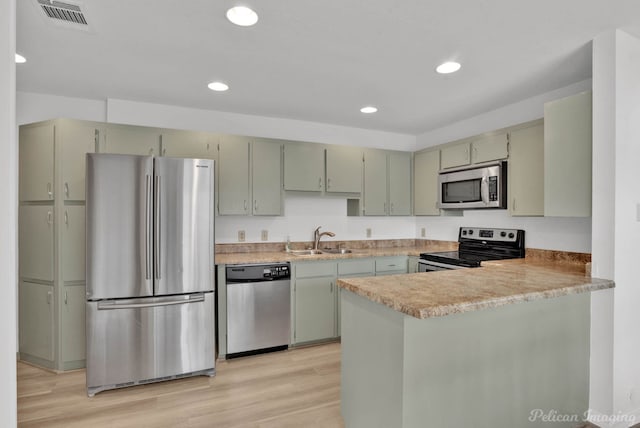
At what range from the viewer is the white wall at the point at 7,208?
1220 millimetres

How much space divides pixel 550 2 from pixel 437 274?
5.29ft

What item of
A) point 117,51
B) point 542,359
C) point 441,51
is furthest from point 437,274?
point 117,51

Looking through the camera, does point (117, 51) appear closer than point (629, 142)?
No

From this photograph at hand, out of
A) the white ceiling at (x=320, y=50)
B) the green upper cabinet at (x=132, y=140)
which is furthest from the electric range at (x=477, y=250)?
the green upper cabinet at (x=132, y=140)

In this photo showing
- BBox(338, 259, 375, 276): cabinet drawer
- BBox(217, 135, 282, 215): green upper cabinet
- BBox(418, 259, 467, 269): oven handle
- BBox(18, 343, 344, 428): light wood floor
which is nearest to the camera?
BBox(18, 343, 344, 428): light wood floor

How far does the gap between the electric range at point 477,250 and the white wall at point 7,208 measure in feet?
10.4

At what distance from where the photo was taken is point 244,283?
324 cm

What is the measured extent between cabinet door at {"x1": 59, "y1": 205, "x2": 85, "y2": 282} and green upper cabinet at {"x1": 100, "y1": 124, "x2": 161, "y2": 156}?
599 mm

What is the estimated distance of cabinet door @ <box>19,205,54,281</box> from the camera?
2.96 meters

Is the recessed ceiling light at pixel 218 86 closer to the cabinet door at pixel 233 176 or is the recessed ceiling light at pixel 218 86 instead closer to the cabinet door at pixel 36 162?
the cabinet door at pixel 233 176

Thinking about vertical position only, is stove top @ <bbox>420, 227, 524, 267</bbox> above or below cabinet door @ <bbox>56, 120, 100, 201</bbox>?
below

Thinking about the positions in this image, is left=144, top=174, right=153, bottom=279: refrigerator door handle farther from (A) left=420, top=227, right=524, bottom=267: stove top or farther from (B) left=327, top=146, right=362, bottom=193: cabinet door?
(A) left=420, top=227, right=524, bottom=267: stove top

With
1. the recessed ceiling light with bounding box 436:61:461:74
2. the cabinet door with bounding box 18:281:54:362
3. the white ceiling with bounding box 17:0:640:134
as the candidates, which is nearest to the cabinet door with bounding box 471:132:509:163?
the white ceiling with bounding box 17:0:640:134

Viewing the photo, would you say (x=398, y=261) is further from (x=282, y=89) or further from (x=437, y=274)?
(x=282, y=89)
